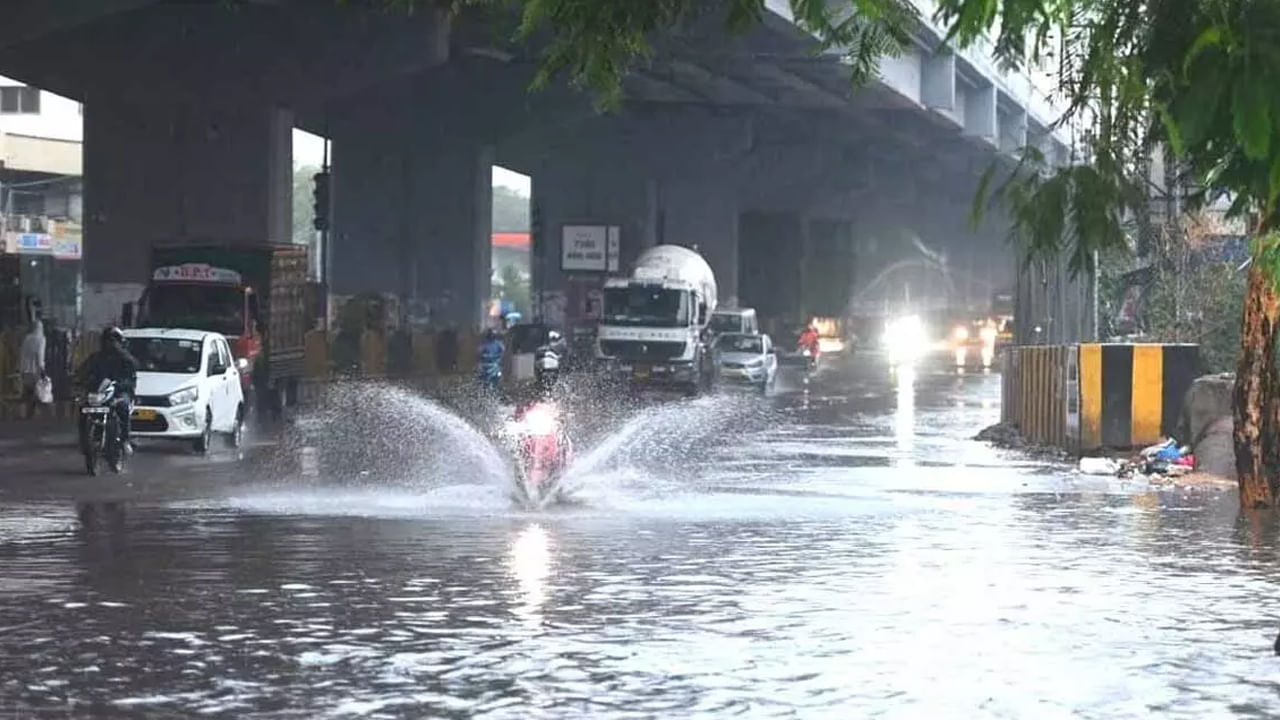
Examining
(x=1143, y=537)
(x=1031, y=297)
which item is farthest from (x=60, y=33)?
(x=1143, y=537)

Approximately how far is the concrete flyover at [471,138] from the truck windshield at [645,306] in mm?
5886

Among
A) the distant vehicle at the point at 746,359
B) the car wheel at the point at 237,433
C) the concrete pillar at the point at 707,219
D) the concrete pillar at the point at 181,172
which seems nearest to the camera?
the car wheel at the point at 237,433

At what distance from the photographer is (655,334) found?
59750mm

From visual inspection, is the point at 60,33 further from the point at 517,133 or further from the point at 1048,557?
the point at 1048,557

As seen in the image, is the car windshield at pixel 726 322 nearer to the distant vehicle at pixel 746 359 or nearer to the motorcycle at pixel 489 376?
the distant vehicle at pixel 746 359

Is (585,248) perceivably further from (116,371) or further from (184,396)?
(116,371)

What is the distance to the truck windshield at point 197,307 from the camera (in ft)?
137

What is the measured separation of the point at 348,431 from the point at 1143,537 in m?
20.5

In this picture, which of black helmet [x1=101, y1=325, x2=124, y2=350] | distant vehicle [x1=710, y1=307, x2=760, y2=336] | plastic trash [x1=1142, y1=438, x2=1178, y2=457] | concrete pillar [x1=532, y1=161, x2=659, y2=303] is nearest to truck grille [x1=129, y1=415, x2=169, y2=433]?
black helmet [x1=101, y1=325, x2=124, y2=350]

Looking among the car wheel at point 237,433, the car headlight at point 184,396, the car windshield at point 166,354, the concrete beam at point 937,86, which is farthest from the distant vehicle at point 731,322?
the car headlight at point 184,396

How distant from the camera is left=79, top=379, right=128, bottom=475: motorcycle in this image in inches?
1071

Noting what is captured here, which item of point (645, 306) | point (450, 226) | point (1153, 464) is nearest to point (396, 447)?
point (1153, 464)

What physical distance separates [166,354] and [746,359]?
3297cm

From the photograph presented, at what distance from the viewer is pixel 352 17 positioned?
5203 centimetres
